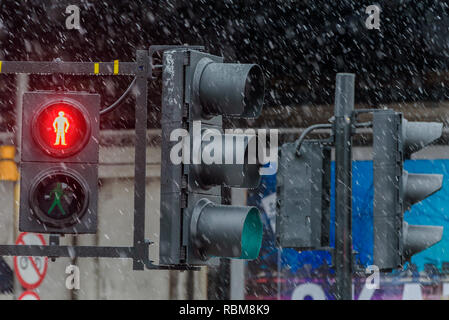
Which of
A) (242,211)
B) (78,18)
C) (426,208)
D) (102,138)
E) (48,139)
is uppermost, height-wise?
(78,18)

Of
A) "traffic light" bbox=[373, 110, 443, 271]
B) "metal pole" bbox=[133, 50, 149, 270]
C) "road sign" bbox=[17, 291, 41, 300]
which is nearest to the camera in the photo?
"metal pole" bbox=[133, 50, 149, 270]

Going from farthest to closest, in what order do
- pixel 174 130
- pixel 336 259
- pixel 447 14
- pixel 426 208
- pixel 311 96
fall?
pixel 311 96, pixel 426 208, pixel 447 14, pixel 336 259, pixel 174 130

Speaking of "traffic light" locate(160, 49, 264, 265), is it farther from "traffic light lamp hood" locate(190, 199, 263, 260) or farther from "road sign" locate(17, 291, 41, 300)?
"road sign" locate(17, 291, 41, 300)

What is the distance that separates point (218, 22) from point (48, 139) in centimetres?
830

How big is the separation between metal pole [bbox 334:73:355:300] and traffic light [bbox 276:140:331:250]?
10cm

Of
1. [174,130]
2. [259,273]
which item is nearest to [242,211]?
[174,130]

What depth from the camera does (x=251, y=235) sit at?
199 inches

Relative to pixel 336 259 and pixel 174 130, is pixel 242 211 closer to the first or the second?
pixel 174 130

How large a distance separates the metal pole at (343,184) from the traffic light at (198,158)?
227 cm

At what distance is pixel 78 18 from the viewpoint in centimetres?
1315

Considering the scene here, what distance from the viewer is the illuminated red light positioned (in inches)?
194
